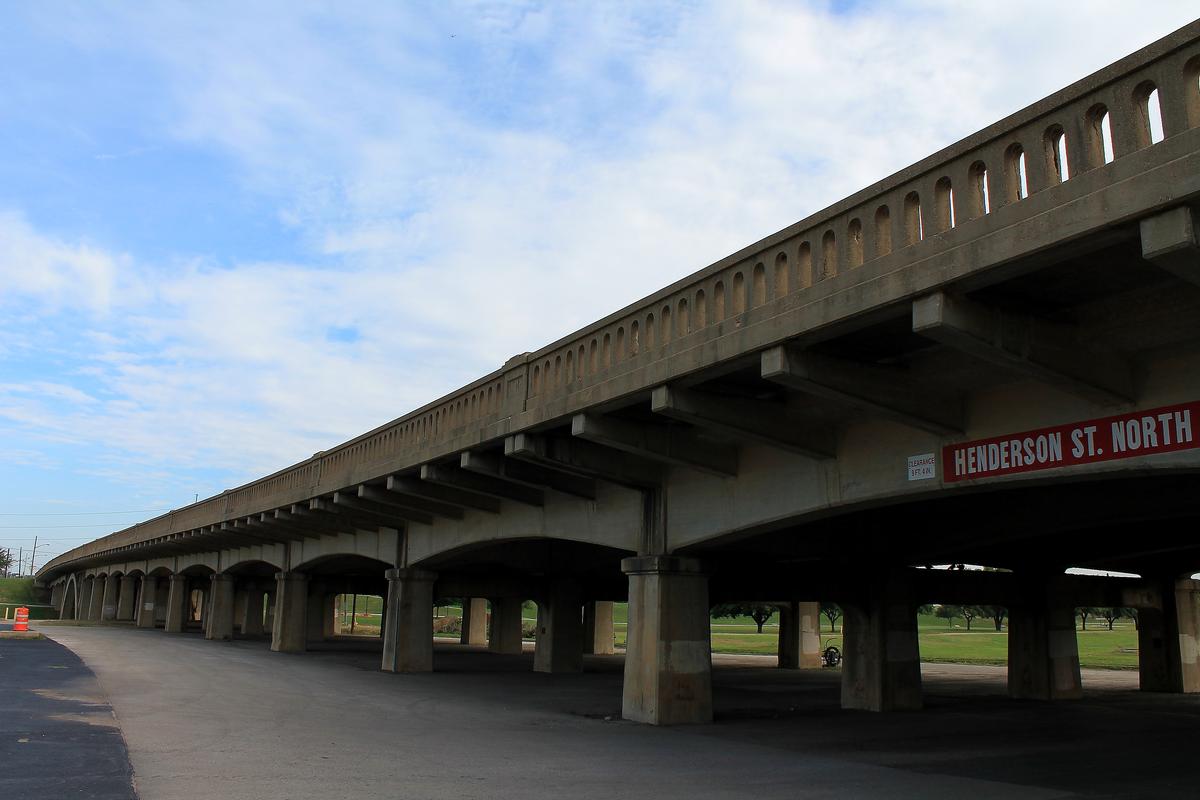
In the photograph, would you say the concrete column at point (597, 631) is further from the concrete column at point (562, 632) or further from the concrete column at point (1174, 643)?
the concrete column at point (1174, 643)

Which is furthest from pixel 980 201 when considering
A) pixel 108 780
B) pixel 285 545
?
pixel 285 545

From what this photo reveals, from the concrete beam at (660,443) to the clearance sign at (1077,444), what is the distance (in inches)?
176

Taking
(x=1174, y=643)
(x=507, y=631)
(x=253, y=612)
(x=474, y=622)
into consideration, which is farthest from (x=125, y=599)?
(x=1174, y=643)

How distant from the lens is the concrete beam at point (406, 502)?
24.3 metres

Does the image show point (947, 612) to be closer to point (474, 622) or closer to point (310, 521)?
point (474, 622)

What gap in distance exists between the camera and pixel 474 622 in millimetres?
61250

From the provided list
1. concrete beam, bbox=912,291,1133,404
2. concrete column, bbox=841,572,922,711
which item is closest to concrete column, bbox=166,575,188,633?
concrete column, bbox=841,572,922,711

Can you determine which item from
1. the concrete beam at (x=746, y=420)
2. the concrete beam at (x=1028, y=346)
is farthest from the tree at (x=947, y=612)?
the concrete beam at (x=1028, y=346)

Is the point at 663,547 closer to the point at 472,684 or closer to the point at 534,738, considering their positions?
the point at 534,738

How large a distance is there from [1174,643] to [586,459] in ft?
72.0

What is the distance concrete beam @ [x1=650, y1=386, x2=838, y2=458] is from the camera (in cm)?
1269

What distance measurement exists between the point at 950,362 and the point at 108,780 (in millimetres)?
9818

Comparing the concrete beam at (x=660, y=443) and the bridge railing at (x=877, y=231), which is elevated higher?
the bridge railing at (x=877, y=231)

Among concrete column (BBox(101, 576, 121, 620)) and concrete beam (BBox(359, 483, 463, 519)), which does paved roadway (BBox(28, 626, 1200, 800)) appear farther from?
concrete column (BBox(101, 576, 121, 620))
